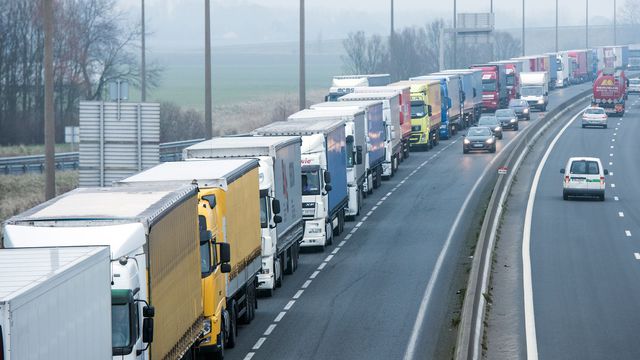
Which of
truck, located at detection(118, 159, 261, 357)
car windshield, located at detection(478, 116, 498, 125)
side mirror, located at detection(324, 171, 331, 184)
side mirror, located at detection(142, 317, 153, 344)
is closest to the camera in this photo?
side mirror, located at detection(142, 317, 153, 344)

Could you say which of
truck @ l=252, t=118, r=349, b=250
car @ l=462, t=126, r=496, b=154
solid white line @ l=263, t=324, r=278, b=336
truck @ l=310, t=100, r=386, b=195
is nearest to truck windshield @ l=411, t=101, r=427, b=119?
car @ l=462, t=126, r=496, b=154

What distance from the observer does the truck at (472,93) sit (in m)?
90.2

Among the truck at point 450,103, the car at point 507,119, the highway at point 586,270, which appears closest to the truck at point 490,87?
the truck at point 450,103

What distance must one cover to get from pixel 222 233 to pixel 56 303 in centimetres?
1087

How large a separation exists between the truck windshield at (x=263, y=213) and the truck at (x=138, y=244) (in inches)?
355

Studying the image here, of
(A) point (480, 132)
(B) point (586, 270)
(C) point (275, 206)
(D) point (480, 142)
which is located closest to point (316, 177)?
(B) point (586, 270)

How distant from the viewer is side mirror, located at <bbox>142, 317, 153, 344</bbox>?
16.7 meters

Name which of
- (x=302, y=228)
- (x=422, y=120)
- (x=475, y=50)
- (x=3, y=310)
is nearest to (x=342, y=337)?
(x=302, y=228)

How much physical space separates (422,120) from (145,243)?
188ft

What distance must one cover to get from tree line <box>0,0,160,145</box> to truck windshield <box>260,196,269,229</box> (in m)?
47.4

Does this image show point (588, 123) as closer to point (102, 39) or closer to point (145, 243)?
point (102, 39)

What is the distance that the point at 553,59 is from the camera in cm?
13625

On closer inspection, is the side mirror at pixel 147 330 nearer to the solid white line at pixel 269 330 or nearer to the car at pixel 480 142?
the solid white line at pixel 269 330

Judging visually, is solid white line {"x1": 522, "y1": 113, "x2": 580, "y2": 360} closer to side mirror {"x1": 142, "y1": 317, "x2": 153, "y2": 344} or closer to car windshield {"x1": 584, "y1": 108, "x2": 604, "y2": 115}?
side mirror {"x1": 142, "y1": 317, "x2": 153, "y2": 344}
